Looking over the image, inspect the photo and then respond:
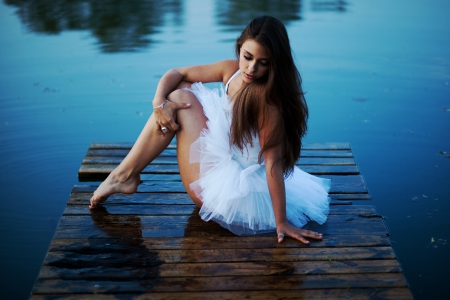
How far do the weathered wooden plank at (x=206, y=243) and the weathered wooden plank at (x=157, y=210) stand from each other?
0.88 ft

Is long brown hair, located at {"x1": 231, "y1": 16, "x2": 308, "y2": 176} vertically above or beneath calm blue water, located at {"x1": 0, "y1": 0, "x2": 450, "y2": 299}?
above

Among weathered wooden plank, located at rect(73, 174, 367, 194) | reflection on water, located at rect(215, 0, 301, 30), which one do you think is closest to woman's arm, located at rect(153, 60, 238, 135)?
weathered wooden plank, located at rect(73, 174, 367, 194)

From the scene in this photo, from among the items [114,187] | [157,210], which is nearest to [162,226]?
[157,210]

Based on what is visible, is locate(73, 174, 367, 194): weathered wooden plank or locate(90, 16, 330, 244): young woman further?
locate(73, 174, 367, 194): weathered wooden plank

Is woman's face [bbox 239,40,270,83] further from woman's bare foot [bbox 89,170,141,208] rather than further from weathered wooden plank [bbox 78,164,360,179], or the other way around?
weathered wooden plank [bbox 78,164,360,179]

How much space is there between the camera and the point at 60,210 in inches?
129

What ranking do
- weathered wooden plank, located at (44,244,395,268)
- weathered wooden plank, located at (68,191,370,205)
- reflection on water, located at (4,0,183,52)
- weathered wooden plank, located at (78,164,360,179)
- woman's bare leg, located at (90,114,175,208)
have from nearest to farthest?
weathered wooden plank, located at (44,244,395,268) < woman's bare leg, located at (90,114,175,208) < weathered wooden plank, located at (68,191,370,205) < weathered wooden plank, located at (78,164,360,179) < reflection on water, located at (4,0,183,52)

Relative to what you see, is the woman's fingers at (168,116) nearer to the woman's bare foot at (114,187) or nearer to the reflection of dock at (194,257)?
the woman's bare foot at (114,187)

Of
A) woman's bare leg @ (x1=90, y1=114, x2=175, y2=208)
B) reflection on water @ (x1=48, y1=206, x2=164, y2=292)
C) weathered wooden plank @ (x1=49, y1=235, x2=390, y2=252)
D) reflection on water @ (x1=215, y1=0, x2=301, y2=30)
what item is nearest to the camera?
reflection on water @ (x1=48, y1=206, x2=164, y2=292)

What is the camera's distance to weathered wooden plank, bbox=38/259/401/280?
2359 millimetres

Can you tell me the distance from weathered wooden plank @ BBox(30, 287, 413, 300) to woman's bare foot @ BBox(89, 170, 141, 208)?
2.49ft

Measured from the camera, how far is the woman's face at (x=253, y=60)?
243 centimetres

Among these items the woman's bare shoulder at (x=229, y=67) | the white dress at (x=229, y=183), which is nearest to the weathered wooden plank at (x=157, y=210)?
→ the white dress at (x=229, y=183)

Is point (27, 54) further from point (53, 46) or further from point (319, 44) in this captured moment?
point (319, 44)
